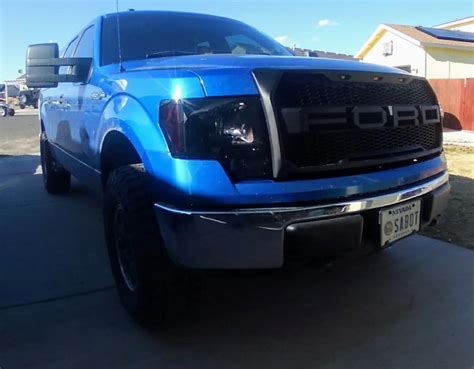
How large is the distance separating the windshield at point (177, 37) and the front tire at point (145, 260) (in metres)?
1.21

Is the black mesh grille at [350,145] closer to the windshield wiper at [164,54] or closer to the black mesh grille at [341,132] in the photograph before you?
the black mesh grille at [341,132]

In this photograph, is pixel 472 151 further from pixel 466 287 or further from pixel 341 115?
pixel 341 115

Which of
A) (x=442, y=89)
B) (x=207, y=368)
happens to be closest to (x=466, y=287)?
(x=207, y=368)

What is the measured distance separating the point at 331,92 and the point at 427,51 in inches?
930

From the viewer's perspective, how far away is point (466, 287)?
3.16 meters

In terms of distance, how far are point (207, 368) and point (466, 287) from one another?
1872 millimetres

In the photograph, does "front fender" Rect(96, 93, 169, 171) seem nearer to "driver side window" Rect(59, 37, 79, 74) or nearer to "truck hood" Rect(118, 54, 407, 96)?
"truck hood" Rect(118, 54, 407, 96)

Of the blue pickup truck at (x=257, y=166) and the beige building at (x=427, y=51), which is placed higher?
the beige building at (x=427, y=51)

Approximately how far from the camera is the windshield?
3559 millimetres

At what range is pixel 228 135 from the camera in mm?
2219

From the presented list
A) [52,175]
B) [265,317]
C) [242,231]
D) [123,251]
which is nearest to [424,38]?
[52,175]

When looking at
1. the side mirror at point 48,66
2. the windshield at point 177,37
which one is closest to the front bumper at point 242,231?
the windshield at point 177,37

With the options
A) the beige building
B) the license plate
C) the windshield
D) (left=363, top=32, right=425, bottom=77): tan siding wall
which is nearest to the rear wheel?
the windshield

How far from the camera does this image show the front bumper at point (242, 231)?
2.13 meters
